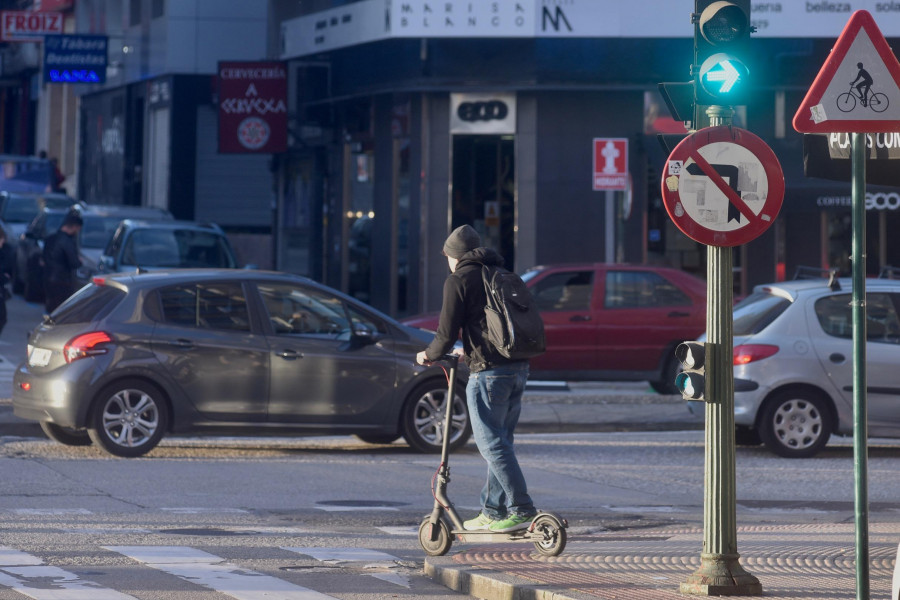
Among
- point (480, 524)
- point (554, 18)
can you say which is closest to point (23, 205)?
point (554, 18)

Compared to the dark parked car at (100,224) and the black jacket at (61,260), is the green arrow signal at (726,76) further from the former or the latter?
the dark parked car at (100,224)

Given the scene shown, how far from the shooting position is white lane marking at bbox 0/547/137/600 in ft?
24.0

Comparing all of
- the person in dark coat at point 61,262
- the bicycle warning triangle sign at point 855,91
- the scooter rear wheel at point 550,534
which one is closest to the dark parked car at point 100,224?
the person in dark coat at point 61,262

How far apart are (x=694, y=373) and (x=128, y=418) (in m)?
6.53

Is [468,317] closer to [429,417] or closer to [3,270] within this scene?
[429,417]

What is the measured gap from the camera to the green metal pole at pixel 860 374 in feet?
20.1

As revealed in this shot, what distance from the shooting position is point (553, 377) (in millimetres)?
17828

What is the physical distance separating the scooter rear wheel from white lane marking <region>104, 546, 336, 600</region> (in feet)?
4.02

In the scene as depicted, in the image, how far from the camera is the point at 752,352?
13.5m

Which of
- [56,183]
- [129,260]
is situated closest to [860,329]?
[129,260]

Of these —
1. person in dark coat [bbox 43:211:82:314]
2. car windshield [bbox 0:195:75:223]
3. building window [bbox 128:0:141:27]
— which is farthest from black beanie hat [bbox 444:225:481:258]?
building window [bbox 128:0:141:27]

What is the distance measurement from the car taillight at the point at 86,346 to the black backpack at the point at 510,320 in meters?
5.04

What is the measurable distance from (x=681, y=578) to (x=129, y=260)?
16.2 m

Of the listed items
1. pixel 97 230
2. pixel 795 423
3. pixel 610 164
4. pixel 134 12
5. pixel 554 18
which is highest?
pixel 134 12
